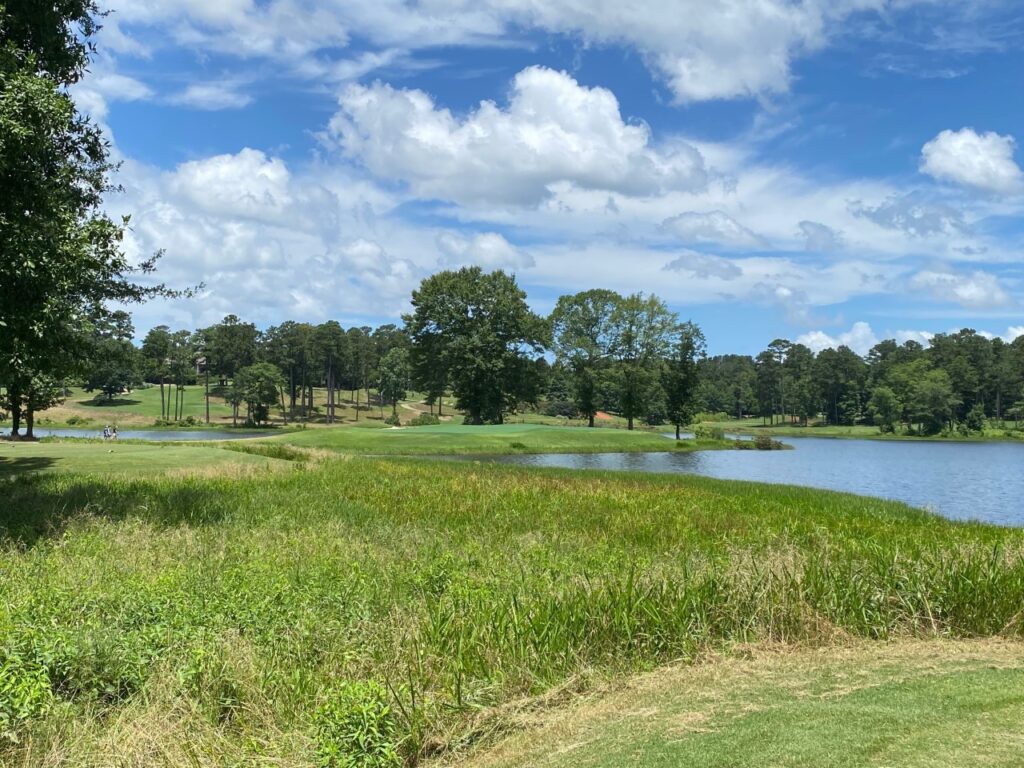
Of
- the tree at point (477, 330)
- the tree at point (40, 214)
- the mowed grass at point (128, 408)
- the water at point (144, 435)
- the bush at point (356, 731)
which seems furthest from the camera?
the mowed grass at point (128, 408)

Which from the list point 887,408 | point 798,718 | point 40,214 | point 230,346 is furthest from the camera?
point 230,346

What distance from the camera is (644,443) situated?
73.2 metres

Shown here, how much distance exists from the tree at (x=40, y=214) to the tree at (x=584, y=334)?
82.5 m

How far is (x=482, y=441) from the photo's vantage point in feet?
214

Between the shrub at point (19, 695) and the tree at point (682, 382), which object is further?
the tree at point (682, 382)

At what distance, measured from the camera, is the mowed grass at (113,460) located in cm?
2527

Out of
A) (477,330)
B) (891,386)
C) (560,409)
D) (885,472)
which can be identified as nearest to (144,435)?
(477,330)

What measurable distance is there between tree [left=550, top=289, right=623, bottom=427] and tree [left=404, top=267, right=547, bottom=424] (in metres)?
Answer: 7.93

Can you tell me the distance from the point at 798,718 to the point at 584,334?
94055 mm

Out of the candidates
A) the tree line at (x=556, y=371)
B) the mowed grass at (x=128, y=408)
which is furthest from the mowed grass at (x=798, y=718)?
the mowed grass at (x=128, y=408)

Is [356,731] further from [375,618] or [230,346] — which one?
[230,346]

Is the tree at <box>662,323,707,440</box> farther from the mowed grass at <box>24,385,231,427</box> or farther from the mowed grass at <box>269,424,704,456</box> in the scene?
the mowed grass at <box>24,385,231,427</box>

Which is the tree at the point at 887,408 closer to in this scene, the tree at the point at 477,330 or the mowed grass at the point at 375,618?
the tree at the point at 477,330

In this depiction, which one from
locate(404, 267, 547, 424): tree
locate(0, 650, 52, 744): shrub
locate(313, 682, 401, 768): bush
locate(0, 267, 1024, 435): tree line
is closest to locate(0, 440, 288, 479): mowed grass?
locate(0, 267, 1024, 435): tree line
